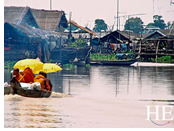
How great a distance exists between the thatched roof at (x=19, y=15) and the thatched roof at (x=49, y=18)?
2289mm

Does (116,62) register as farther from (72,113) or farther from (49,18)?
(72,113)

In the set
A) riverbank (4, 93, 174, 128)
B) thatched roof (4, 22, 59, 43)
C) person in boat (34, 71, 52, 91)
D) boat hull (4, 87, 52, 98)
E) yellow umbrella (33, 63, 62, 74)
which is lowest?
riverbank (4, 93, 174, 128)

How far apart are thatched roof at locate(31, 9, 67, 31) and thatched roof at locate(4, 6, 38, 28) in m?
2.29

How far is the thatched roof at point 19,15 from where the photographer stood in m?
30.3

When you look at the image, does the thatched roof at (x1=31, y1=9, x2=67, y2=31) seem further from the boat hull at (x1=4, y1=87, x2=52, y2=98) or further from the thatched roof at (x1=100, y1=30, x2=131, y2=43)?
the boat hull at (x1=4, y1=87, x2=52, y2=98)

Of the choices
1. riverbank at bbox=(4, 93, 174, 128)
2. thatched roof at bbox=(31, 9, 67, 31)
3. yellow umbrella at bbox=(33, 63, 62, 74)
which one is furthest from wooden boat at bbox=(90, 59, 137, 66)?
riverbank at bbox=(4, 93, 174, 128)

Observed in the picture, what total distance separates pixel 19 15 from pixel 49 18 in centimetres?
480

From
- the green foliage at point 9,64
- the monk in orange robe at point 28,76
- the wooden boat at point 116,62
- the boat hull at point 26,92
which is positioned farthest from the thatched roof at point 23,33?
the boat hull at point 26,92

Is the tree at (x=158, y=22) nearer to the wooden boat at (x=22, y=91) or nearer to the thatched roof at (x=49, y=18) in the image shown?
the thatched roof at (x=49, y=18)

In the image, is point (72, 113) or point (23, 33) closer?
point (72, 113)

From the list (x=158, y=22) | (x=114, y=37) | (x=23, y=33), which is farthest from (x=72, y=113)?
(x=158, y=22)

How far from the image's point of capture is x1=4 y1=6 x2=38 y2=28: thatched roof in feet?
99.5

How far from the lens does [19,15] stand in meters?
30.6

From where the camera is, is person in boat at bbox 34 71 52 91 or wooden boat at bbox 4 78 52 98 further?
person in boat at bbox 34 71 52 91
